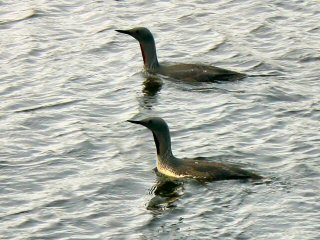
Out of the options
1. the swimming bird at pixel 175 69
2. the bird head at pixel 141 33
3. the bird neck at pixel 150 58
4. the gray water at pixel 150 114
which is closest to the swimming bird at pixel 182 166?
the gray water at pixel 150 114

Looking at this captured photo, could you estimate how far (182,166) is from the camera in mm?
19125

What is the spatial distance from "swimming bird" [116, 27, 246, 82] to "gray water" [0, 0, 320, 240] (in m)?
0.20

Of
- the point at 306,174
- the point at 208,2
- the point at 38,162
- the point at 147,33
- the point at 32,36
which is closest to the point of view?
the point at 306,174

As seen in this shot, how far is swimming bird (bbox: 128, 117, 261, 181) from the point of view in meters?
18.6

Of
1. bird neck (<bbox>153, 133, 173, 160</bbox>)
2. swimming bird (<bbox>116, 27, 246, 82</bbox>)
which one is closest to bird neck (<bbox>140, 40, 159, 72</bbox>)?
swimming bird (<bbox>116, 27, 246, 82</bbox>)

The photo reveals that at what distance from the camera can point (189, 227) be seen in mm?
17109

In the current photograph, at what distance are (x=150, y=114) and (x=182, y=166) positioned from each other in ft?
9.74

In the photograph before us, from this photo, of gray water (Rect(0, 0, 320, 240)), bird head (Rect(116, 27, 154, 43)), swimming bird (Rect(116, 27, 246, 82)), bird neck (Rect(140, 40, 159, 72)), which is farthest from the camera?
bird head (Rect(116, 27, 154, 43))

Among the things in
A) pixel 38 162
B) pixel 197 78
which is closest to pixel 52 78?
pixel 197 78

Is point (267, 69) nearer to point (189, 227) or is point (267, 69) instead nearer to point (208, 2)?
point (208, 2)

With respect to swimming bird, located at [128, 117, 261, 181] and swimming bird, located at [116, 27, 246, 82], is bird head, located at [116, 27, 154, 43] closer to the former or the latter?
swimming bird, located at [116, 27, 246, 82]

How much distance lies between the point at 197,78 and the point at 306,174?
16.6 feet

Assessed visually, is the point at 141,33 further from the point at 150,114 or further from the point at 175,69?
the point at 150,114

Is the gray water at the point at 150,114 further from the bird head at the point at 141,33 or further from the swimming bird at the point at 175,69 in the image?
the bird head at the point at 141,33
